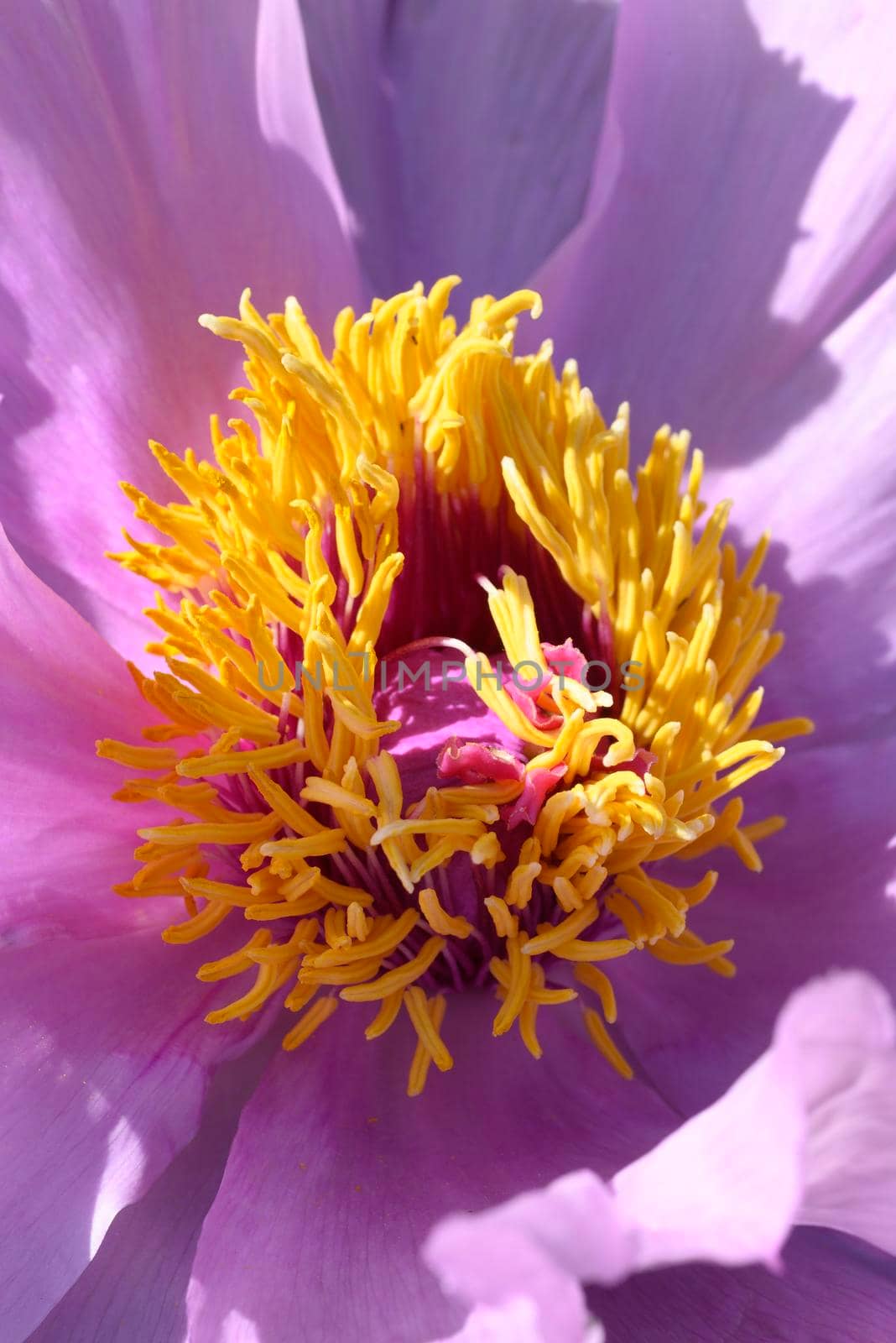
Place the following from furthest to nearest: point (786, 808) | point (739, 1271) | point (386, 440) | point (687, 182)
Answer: point (687, 182) → point (786, 808) → point (386, 440) → point (739, 1271)

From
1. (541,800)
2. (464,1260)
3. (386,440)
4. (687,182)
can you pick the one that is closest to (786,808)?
(541,800)

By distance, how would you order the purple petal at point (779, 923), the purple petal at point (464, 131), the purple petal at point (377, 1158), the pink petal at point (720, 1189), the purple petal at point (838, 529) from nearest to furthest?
the pink petal at point (720, 1189) < the purple petal at point (377, 1158) < the purple petal at point (779, 923) < the purple petal at point (838, 529) < the purple petal at point (464, 131)

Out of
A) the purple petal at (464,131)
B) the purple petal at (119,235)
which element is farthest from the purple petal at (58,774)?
the purple petal at (464,131)

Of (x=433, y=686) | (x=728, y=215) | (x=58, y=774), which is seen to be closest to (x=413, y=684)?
(x=433, y=686)

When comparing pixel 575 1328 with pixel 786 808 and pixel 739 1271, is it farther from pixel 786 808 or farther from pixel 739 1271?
pixel 786 808

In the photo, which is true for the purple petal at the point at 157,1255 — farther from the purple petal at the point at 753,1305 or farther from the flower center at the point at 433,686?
the purple petal at the point at 753,1305

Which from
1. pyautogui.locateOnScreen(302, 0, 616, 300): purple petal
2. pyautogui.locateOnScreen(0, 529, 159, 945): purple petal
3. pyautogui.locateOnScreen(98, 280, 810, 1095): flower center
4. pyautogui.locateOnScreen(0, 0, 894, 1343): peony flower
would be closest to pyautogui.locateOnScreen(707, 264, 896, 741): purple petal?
pyautogui.locateOnScreen(0, 0, 894, 1343): peony flower
